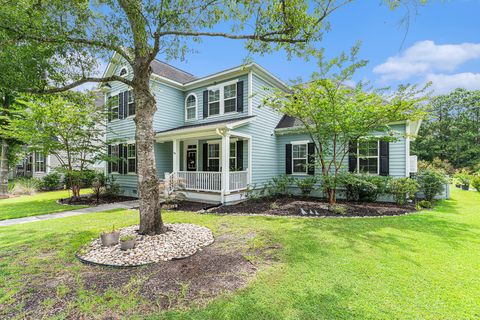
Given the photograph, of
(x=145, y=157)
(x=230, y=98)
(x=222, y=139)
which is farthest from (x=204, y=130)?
(x=145, y=157)

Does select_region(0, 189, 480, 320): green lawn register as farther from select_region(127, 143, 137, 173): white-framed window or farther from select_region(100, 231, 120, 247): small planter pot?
select_region(127, 143, 137, 173): white-framed window

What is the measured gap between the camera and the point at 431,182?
8484 mm

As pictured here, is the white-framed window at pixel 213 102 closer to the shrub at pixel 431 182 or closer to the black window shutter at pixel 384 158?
the black window shutter at pixel 384 158

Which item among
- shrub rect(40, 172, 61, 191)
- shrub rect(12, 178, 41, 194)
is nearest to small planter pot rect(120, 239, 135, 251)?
shrub rect(12, 178, 41, 194)

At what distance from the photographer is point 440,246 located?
167 inches

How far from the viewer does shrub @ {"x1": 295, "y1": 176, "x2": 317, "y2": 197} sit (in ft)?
33.3

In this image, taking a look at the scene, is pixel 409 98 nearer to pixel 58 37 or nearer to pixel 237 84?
pixel 237 84

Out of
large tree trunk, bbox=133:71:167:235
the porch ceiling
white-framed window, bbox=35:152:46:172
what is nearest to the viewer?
large tree trunk, bbox=133:71:167:235

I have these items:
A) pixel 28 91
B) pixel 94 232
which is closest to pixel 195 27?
pixel 28 91

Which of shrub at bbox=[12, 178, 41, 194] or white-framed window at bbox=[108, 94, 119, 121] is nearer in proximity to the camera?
white-framed window at bbox=[108, 94, 119, 121]

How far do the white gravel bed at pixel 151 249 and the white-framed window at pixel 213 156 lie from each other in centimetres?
633

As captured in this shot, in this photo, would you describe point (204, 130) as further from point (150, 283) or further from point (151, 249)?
point (150, 283)

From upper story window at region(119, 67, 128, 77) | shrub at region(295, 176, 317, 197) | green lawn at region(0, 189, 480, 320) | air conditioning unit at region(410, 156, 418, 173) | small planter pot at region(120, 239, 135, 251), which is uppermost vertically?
upper story window at region(119, 67, 128, 77)

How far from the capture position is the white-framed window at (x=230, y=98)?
1072cm
